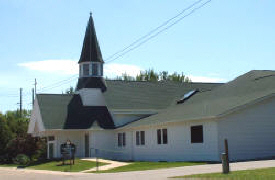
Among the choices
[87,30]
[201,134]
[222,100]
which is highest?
[87,30]

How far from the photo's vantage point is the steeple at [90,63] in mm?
47281

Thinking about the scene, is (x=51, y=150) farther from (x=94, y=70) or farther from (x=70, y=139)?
(x=94, y=70)

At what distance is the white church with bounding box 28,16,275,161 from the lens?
30.1m

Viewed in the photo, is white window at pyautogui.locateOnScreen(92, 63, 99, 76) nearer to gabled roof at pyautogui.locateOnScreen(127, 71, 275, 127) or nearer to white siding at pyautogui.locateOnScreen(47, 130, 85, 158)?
white siding at pyautogui.locateOnScreen(47, 130, 85, 158)

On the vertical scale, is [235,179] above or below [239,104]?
below

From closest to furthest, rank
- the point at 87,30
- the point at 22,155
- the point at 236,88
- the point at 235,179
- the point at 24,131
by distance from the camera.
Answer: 1. the point at 235,179
2. the point at 236,88
3. the point at 22,155
4. the point at 87,30
5. the point at 24,131

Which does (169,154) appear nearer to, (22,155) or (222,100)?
(222,100)

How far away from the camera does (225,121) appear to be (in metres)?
29.9

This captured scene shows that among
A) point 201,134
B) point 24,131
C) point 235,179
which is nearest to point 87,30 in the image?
point 24,131

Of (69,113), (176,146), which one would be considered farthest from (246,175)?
(69,113)

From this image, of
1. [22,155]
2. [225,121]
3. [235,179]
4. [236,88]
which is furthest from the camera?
[22,155]

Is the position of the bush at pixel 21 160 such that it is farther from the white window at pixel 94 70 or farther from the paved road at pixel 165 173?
the paved road at pixel 165 173

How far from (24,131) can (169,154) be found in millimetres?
22953

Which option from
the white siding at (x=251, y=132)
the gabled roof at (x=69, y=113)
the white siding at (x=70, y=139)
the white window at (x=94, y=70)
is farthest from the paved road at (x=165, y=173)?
the white window at (x=94, y=70)
